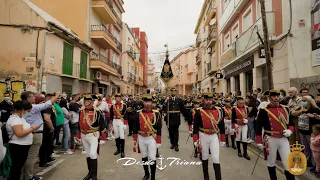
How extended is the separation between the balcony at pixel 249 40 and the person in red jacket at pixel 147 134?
951cm

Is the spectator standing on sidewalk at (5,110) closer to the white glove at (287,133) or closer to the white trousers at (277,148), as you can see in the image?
the white trousers at (277,148)

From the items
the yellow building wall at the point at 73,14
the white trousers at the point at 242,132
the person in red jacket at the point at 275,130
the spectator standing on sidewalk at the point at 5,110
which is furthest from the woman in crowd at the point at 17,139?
the yellow building wall at the point at 73,14

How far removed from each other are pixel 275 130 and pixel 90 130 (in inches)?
157

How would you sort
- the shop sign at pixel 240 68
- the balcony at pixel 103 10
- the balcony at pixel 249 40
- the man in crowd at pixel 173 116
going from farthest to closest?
1. the balcony at pixel 103 10
2. the shop sign at pixel 240 68
3. the balcony at pixel 249 40
4. the man in crowd at pixel 173 116

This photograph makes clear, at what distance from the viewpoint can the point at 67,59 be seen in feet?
55.3

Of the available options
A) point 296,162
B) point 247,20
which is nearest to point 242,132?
point 296,162

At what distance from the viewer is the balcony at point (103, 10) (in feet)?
71.6

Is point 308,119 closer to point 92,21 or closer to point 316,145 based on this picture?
point 316,145

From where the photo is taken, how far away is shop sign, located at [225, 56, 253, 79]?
15077mm

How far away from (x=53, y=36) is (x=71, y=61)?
278cm

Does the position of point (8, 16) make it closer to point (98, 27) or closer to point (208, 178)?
point (98, 27)

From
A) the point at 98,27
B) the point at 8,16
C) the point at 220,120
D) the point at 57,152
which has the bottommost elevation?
the point at 57,152

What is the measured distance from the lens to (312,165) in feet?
19.0

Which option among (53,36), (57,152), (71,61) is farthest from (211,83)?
(57,152)
